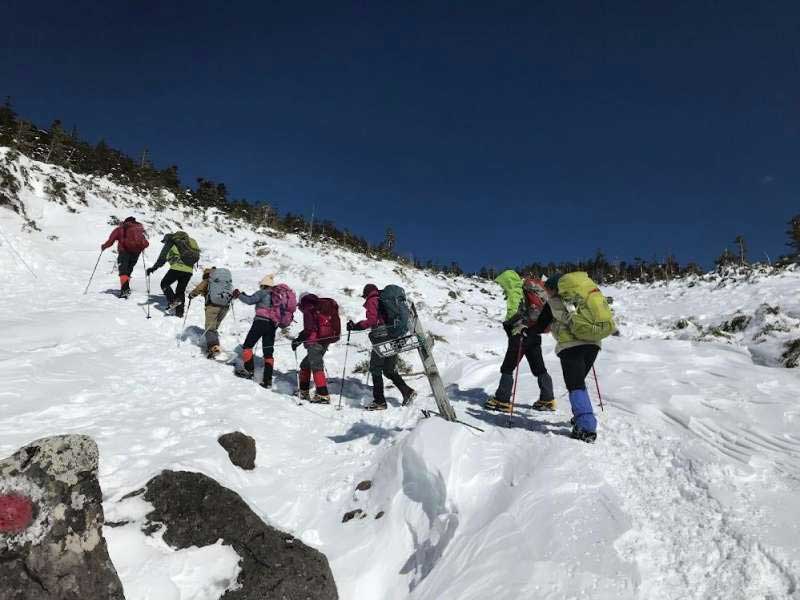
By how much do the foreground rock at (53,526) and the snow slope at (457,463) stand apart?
1.61 feet

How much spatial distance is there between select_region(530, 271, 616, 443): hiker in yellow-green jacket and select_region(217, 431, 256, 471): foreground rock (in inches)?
135

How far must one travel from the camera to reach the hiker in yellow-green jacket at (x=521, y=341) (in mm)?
5895

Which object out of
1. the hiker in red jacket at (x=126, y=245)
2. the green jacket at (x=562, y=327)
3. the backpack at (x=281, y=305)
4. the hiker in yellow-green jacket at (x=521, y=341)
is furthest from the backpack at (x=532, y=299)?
the hiker in red jacket at (x=126, y=245)

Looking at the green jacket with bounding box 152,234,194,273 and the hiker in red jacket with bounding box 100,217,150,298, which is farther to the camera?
the hiker in red jacket with bounding box 100,217,150,298

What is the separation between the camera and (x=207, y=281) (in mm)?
9133

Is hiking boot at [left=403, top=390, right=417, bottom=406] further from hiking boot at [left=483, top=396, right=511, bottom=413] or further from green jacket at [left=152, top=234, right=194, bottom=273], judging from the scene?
green jacket at [left=152, top=234, right=194, bottom=273]

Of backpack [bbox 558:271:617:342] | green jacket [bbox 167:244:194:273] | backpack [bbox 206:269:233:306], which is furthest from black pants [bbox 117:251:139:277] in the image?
backpack [bbox 558:271:617:342]

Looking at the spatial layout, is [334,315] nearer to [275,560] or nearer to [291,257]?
[275,560]

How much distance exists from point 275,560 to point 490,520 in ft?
5.05

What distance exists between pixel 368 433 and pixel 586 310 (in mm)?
3173

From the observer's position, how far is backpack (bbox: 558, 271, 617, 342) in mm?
4484

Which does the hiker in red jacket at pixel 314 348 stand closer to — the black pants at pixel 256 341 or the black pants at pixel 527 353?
the black pants at pixel 256 341

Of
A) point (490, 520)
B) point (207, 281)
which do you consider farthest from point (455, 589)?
point (207, 281)

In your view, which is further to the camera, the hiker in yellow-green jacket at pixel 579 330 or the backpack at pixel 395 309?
the backpack at pixel 395 309
